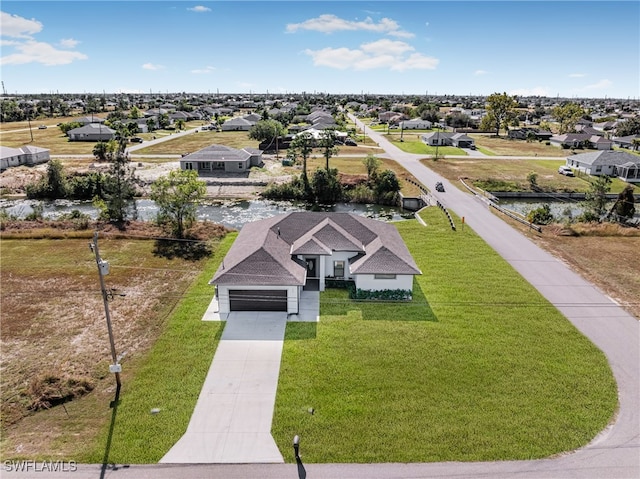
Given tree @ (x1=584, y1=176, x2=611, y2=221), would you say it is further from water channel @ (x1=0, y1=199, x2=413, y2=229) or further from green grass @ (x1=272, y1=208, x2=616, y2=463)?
green grass @ (x1=272, y1=208, x2=616, y2=463)

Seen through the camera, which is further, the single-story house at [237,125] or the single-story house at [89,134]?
the single-story house at [237,125]

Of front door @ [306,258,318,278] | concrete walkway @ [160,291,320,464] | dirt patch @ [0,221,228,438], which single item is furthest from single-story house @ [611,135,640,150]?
concrete walkway @ [160,291,320,464]

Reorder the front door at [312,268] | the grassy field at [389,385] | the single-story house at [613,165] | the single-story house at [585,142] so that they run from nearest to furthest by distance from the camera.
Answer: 1. the grassy field at [389,385]
2. the front door at [312,268]
3. the single-story house at [613,165]
4. the single-story house at [585,142]

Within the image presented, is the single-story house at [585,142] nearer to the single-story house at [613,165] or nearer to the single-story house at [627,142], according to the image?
the single-story house at [627,142]

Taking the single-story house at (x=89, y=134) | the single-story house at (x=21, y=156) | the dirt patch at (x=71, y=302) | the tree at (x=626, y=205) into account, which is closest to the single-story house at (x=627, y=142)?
the tree at (x=626, y=205)

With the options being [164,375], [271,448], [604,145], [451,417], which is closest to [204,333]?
[164,375]

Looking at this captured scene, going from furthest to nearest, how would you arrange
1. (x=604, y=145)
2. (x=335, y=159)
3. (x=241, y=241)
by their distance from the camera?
(x=604, y=145), (x=335, y=159), (x=241, y=241)

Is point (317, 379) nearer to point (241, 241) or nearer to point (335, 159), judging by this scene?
point (241, 241)
